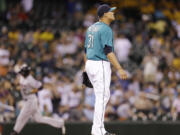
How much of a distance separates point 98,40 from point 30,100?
311 cm

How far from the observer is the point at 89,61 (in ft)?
30.7

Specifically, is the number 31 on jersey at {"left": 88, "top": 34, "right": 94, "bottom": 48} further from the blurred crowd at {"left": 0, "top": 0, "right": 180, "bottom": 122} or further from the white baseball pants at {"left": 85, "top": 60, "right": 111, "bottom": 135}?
the blurred crowd at {"left": 0, "top": 0, "right": 180, "bottom": 122}

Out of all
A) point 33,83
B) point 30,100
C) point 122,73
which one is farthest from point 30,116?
point 122,73

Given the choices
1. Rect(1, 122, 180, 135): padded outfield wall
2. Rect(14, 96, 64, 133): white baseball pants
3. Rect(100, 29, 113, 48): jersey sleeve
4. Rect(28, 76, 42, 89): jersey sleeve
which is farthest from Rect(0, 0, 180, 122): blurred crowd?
Rect(100, 29, 113, 48): jersey sleeve

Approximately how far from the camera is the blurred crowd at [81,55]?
1467cm

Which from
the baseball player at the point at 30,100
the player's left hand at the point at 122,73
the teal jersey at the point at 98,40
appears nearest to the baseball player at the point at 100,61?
the teal jersey at the point at 98,40

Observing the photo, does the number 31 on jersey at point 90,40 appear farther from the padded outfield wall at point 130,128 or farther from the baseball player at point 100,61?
the padded outfield wall at point 130,128

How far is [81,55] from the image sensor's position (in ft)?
56.7

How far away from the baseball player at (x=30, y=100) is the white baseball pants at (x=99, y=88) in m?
2.42

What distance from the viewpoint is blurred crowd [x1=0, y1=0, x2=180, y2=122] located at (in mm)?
14672

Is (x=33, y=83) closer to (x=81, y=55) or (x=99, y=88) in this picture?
(x=99, y=88)

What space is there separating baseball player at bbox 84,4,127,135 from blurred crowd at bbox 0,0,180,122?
4023 mm

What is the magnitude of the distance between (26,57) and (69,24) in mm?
3000

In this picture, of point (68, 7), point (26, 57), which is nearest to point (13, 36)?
point (26, 57)
